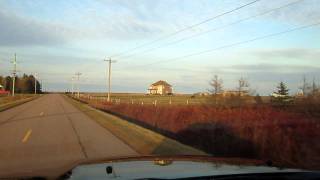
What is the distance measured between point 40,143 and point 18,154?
2.79m

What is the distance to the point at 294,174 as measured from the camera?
4281mm

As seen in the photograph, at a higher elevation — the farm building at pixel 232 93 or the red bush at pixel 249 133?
the farm building at pixel 232 93

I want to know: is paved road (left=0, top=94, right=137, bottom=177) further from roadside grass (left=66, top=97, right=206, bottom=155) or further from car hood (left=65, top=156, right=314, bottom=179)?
car hood (left=65, top=156, right=314, bottom=179)

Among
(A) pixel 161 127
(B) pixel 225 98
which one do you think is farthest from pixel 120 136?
(B) pixel 225 98

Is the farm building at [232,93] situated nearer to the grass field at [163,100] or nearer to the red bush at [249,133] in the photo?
the grass field at [163,100]

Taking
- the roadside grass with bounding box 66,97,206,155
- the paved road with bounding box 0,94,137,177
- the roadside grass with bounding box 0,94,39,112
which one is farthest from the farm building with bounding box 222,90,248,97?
the paved road with bounding box 0,94,137,177

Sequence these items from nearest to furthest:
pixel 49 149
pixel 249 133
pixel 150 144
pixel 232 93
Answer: pixel 49 149, pixel 150 144, pixel 249 133, pixel 232 93

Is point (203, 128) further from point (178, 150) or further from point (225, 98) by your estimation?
point (225, 98)

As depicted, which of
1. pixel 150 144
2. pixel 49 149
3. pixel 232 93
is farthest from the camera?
pixel 232 93

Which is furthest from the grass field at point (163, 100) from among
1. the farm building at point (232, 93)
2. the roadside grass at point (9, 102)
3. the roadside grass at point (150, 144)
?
the roadside grass at point (150, 144)

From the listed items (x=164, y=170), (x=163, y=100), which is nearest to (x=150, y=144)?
(x=164, y=170)

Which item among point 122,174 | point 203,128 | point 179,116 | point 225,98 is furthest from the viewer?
point 225,98

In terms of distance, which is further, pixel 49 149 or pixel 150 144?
pixel 150 144

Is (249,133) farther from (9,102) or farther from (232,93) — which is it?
(9,102)
